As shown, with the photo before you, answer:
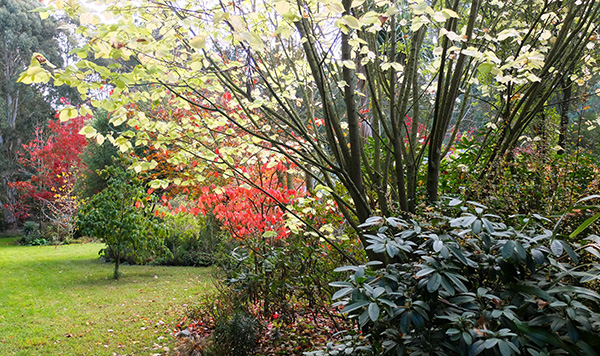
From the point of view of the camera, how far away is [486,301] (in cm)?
144

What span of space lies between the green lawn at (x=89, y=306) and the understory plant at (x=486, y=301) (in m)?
3.25

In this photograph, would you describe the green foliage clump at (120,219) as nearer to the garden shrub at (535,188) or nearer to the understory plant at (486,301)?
the garden shrub at (535,188)

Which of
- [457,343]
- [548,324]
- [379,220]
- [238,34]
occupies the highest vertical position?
[238,34]

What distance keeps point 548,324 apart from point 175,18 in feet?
7.98

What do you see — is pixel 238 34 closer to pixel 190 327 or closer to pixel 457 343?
pixel 457 343

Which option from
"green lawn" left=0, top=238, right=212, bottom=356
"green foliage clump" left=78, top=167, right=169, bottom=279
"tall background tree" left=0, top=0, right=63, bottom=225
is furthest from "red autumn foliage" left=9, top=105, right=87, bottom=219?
"green foliage clump" left=78, top=167, right=169, bottom=279

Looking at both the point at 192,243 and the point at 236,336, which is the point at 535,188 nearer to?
the point at 236,336

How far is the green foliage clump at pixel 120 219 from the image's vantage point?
7.05m

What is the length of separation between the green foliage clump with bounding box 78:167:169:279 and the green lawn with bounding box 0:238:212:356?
0.75 metres

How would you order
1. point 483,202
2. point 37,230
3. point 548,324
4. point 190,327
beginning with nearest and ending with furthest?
point 548,324 < point 483,202 < point 190,327 < point 37,230

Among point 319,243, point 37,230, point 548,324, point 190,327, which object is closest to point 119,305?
point 190,327

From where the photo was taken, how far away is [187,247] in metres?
9.67

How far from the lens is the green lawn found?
4121 mm

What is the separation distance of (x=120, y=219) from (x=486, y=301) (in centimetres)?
703
